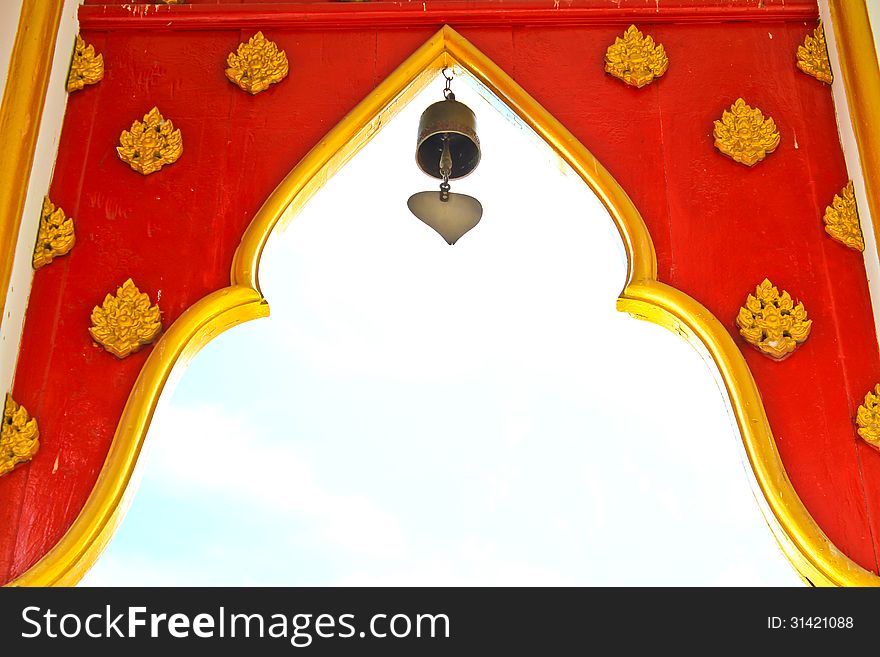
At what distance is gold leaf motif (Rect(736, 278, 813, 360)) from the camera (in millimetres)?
3773

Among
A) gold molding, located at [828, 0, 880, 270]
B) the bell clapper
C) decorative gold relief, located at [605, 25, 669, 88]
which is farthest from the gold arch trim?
gold molding, located at [828, 0, 880, 270]

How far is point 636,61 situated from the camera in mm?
4430

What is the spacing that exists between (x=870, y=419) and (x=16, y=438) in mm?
2399

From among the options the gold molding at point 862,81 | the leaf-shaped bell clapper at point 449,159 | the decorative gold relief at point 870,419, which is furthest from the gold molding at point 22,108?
the gold molding at point 862,81

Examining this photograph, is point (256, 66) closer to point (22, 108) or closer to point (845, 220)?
point (22, 108)

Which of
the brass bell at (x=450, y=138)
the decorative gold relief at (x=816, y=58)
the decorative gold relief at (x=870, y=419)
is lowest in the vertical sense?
the decorative gold relief at (x=870, y=419)

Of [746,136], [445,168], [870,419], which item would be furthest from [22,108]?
[870,419]

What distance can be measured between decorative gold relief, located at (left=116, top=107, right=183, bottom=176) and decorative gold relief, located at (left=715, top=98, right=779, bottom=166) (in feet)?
5.89

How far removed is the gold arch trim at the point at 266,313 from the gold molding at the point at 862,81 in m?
0.67

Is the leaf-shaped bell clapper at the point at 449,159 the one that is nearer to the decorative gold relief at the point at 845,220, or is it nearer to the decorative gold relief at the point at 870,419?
the decorative gold relief at the point at 845,220

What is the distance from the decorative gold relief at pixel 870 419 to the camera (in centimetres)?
360

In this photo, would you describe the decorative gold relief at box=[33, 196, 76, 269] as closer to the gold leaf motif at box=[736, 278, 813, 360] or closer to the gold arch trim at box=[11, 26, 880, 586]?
the gold arch trim at box=[11, 26, 880, 586]

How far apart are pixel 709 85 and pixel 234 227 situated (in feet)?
5.53
